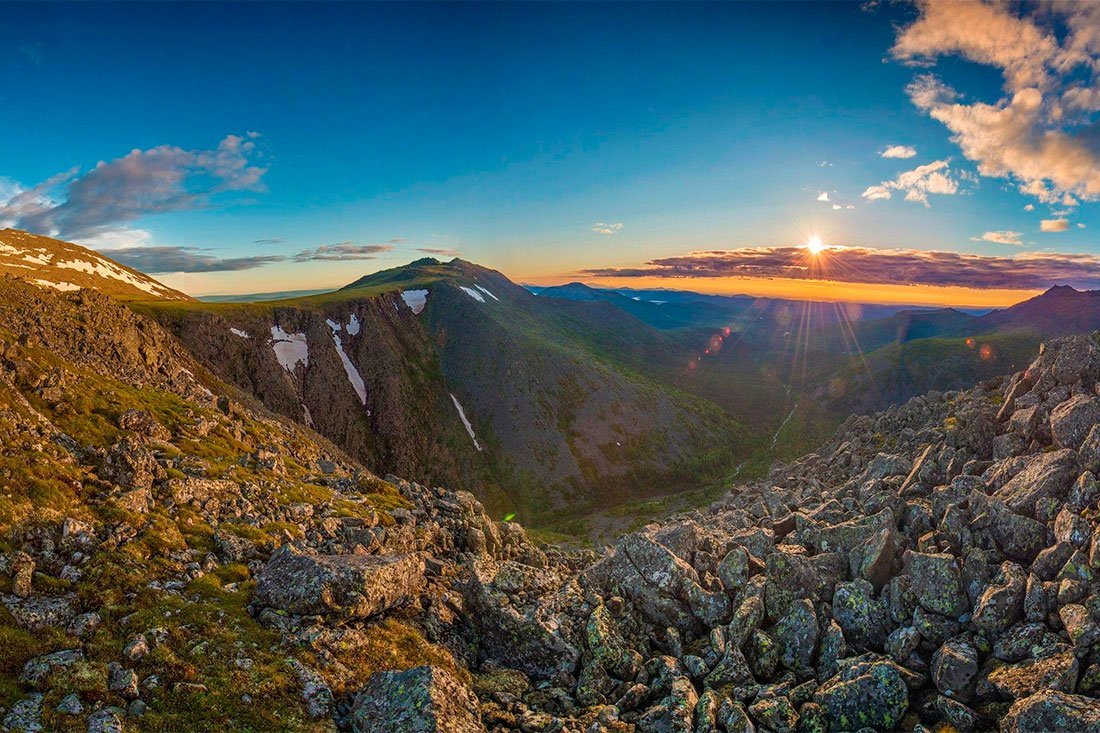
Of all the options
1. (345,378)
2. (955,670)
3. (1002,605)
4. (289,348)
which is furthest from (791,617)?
(289,348)

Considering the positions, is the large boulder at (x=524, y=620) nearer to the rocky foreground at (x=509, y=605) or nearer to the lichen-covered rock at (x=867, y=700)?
the rocky foreground at (x=509, y=605)

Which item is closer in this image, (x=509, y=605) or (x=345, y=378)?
(x=509, y=605)

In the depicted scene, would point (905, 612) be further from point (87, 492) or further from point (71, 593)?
point (87, 492)

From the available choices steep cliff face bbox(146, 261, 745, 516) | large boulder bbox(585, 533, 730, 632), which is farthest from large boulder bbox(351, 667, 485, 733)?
steep cliff face bbox(146, 261, 745, 516)

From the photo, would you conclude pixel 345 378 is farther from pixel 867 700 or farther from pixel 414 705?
pixel 867 700

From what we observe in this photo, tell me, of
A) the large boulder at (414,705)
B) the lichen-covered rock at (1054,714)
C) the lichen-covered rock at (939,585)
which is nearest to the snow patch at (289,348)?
the large boulder at (414,705)

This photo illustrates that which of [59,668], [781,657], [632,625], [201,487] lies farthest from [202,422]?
[781,657]

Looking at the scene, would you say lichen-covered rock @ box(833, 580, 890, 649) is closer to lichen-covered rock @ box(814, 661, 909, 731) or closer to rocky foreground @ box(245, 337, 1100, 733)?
rocky foreground @ box(245, 337, 1100, 733)
